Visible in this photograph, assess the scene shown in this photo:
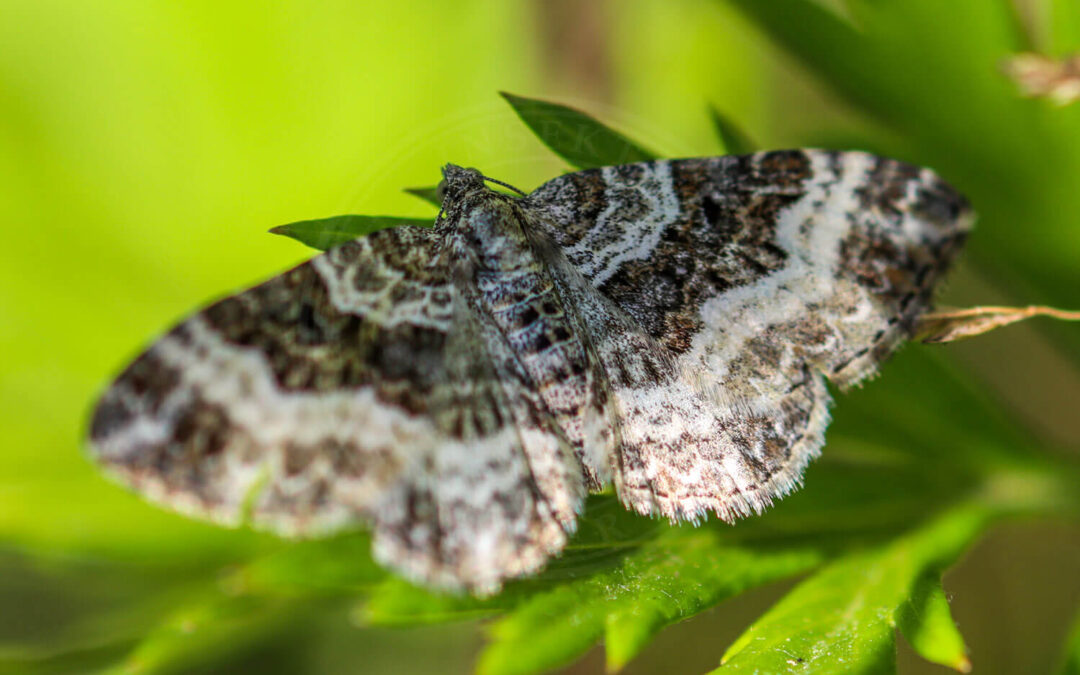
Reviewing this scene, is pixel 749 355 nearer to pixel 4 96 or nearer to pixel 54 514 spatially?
pixel 54 514

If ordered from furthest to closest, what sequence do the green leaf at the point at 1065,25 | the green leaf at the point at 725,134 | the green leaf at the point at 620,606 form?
the green leaf at the point at 1065,25 < the green leaf at the point at 725,134 < the green leaf at the point at 620,606

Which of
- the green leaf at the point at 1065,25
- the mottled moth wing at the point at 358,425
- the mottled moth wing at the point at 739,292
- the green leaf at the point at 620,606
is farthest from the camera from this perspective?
the green leaf at the point at 1065,25

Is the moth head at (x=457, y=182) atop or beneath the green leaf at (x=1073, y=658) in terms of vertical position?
atop

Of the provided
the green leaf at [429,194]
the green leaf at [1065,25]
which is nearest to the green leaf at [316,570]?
the green leaf at [429,194]

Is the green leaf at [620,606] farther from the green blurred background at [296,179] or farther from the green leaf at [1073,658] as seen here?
the green blurred background at [296,179]

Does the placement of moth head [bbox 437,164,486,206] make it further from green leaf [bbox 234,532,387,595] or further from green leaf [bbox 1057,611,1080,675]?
green leaf [bbox 1057,611,1080,675]

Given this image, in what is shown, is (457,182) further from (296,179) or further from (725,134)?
(296,179)

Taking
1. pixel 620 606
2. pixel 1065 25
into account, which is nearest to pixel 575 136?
pixel 620 606

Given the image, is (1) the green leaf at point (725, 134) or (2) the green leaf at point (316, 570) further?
(1) the green leaf at point (725, 134)
